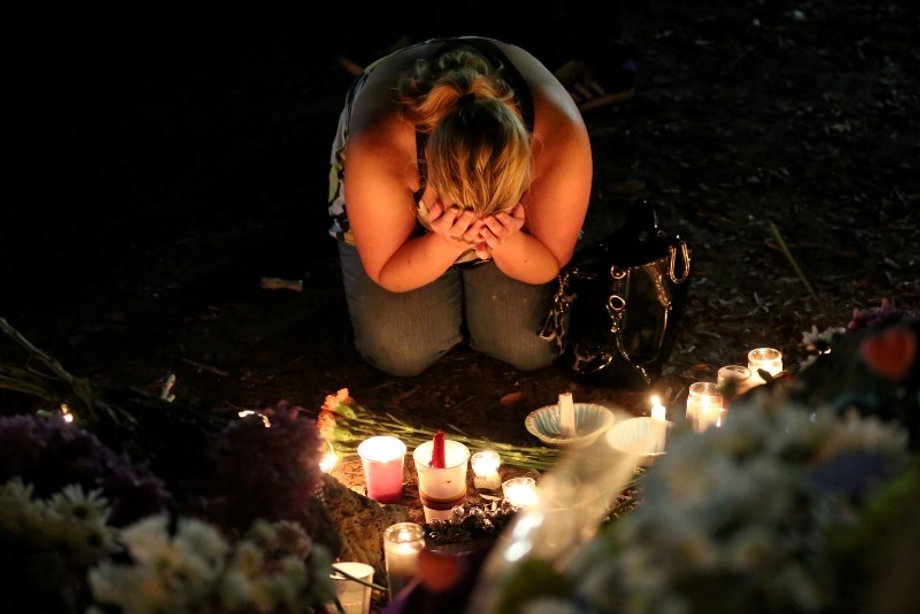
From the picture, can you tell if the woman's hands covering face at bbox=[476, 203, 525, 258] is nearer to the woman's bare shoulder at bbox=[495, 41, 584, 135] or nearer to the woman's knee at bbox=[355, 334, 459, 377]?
the woman's bare shoulder at bbox=[495, 41, 584, 135]

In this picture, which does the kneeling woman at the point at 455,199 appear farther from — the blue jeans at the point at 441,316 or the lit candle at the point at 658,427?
the lit candle at the point at 658,427

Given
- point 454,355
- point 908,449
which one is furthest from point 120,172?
point 908,449

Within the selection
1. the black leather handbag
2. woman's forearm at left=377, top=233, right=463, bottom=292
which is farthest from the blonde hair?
the black leather handbag

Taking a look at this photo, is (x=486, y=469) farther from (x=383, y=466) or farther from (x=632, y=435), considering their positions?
(x=632, y=435)

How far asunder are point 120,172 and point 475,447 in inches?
109

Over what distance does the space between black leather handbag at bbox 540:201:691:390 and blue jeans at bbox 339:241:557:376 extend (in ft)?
0.28

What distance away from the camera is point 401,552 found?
2018 mm

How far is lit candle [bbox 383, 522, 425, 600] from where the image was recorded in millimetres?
1996

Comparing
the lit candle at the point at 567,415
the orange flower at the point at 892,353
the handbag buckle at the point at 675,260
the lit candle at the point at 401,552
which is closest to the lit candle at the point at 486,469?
the lit candle at the point at 567,415

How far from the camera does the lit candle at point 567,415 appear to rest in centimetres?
283

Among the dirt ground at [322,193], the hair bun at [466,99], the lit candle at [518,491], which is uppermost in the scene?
the hair bun at [466,99]

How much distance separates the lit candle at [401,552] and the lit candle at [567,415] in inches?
34.4

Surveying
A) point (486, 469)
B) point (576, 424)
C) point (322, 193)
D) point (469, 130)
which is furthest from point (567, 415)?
point (322, 193)

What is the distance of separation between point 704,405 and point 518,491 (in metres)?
0.56
